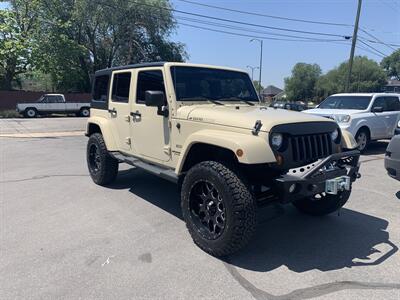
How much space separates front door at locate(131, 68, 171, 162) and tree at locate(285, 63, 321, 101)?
7959 centimetres

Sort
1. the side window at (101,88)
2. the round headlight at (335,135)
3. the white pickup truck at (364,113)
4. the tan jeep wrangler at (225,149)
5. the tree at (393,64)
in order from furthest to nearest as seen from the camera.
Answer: the tree at (393,64) < the white pickup truck at (364,113) < the side window at (101,88) < the round headlight at (335,135) < the tan jeep wrangler at (225,149)

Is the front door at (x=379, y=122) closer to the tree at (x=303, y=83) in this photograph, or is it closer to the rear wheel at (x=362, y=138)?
the rear wheel at (x=362, y=138)

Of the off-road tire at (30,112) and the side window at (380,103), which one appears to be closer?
the side window at (380,103)

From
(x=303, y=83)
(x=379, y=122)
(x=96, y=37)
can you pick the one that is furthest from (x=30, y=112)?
(x=303, y=83)

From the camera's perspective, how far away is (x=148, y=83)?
5.11 meters

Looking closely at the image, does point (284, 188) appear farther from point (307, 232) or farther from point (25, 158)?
point (25, 158)

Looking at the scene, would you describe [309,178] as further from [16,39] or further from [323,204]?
[16,39]

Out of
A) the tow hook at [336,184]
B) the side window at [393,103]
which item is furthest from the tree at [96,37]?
the tow hook at [336,184]

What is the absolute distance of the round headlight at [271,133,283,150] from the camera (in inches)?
140

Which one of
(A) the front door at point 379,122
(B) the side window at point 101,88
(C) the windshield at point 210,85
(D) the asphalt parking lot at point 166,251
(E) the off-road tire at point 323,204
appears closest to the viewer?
(D) the asphalt parking lot at point 166,251

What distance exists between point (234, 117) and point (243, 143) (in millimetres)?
555

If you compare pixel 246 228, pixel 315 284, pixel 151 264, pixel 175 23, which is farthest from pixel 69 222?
pixel 175 23

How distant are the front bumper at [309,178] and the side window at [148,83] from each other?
2.12 meters

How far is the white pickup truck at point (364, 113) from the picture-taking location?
10039 millimetres
